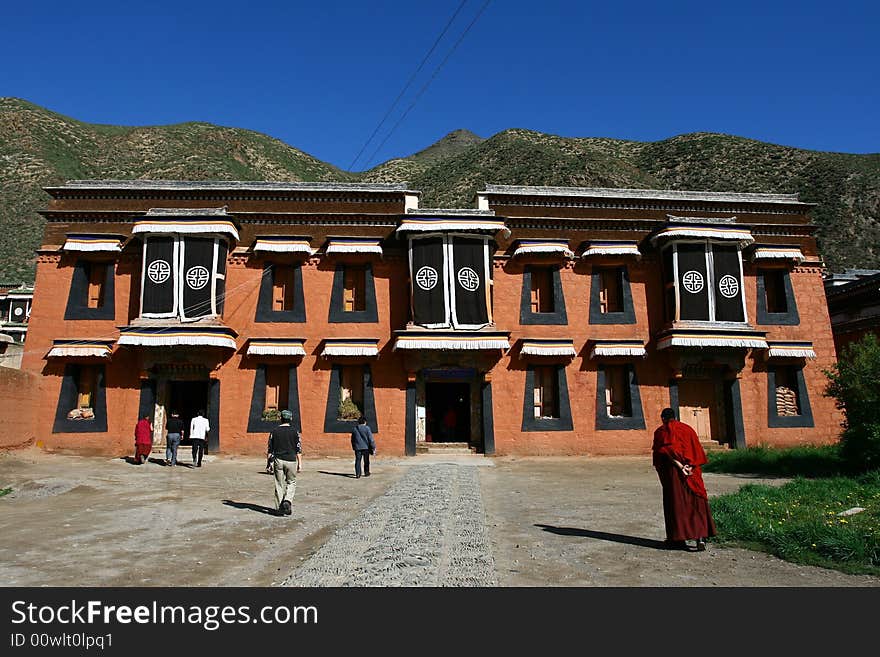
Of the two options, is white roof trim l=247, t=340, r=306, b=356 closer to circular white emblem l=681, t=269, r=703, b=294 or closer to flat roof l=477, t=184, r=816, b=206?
flat roof l=477, t=184, r=816, b=206

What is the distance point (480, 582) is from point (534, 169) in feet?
214

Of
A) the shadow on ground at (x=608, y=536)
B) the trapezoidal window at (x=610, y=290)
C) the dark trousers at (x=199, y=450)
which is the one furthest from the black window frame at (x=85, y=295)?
the shadow on ground at (x=608, y=536)

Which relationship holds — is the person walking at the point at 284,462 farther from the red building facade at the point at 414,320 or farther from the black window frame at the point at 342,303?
the black window frame at the point at 342,303

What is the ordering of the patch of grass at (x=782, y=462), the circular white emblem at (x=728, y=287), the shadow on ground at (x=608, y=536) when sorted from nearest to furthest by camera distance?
the shadow on ground at (x=608, y=536), the patch of grass at (x=782, y=462), the circular white emblem at (x=728, y=287)

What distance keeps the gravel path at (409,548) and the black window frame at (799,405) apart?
51.0 feet

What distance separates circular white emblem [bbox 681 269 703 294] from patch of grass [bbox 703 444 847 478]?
5942mm

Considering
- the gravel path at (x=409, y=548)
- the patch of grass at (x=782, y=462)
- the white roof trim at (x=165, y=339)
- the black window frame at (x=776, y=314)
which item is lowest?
the gravel path at (x=409, y=548)

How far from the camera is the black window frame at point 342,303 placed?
2216cm

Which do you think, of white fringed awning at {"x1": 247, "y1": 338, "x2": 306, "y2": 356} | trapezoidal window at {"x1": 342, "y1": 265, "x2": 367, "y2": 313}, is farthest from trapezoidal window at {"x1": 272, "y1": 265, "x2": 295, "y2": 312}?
trapezoidal window at {"x1": 342, "y1": 265, "x2": 367, "y2": 313}

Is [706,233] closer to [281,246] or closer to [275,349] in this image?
[281,246]

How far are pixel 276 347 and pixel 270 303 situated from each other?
5.92 ft

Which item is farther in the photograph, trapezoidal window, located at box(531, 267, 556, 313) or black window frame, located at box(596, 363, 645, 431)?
trapezoidal window, located at box(531, 267, 556, 313)

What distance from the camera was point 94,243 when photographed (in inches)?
855

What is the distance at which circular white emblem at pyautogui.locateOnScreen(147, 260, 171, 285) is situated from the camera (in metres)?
21.1
